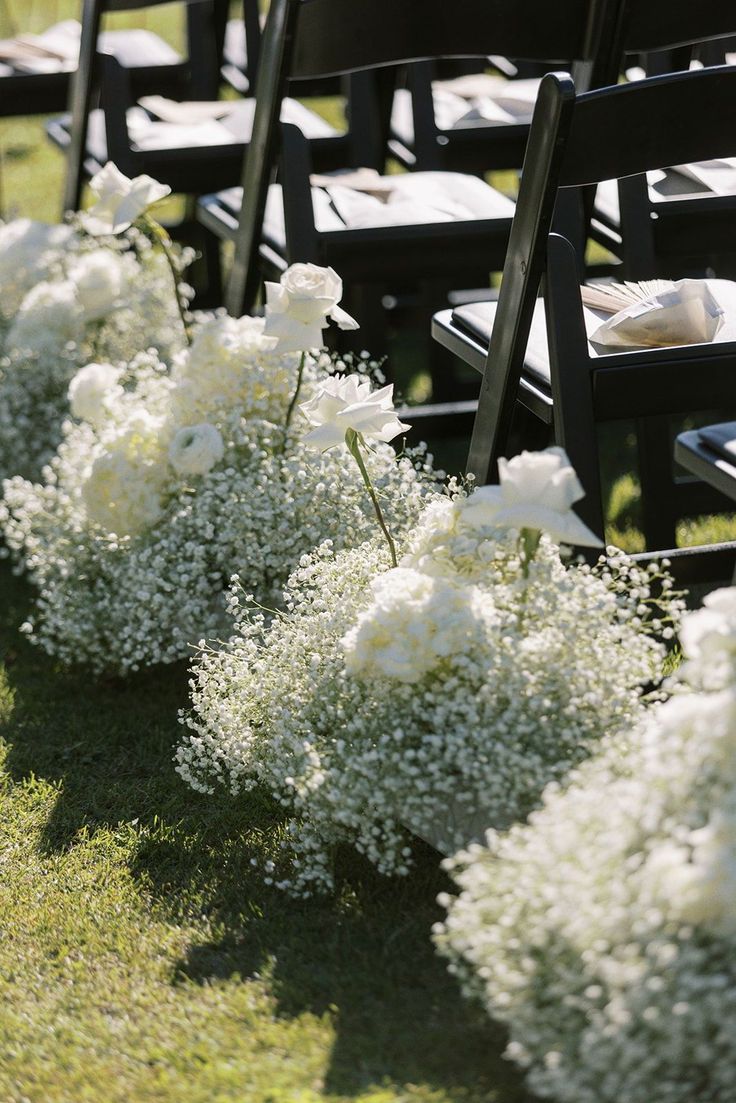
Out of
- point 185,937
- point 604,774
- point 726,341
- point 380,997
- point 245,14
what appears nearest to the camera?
point 604,774

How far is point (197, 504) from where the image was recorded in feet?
8.95

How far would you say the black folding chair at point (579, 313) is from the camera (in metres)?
2.09

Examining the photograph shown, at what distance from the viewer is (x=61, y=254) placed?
3.73 meters

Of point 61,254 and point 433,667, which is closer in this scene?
point 433,667

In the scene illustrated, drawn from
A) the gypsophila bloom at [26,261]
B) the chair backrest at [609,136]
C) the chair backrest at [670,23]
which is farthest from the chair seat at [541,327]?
the gypsophila bloom at [26,261]

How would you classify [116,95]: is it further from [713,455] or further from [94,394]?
[713,455]

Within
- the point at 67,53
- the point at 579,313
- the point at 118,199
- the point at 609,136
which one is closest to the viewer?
the point at 609,136

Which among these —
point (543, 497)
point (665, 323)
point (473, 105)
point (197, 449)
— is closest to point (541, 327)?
point (665, 323)

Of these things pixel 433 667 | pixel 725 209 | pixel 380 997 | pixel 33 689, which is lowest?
pixel 33 689

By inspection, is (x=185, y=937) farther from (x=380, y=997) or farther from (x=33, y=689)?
(x=33, y=689)

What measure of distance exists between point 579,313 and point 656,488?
746 millimetres

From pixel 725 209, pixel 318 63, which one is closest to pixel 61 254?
pixel 318 63

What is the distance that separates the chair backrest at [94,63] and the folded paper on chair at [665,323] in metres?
1.92

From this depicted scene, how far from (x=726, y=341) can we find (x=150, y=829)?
3.92ft
